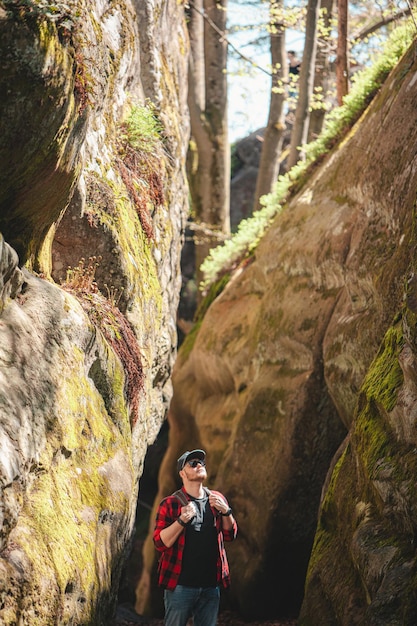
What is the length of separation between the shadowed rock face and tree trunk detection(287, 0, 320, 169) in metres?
3.35

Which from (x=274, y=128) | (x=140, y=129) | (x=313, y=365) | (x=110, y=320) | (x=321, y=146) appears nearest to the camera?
(x=110, y=320)

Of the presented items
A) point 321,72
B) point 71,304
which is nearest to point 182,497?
point 71,304

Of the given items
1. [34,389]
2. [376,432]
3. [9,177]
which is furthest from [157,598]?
[9,177]

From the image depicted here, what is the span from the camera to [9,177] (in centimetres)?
509

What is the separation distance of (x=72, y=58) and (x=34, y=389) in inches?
97.5

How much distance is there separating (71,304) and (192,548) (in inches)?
90.6

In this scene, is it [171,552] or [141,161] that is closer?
[171,552]

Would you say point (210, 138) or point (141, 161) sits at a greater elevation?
point (210, 138)

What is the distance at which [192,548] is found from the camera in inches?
230

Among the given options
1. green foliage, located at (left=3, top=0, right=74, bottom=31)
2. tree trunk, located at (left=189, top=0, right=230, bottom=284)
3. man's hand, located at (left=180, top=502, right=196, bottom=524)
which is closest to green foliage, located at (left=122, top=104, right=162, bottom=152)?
green foliage, located at (left=3, top=0, right=74, bottom=31)

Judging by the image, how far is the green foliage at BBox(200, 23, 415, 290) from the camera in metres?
10.7

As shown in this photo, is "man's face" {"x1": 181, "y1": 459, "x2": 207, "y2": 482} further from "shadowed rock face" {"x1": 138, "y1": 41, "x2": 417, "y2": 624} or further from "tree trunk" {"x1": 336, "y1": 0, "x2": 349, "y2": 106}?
"tree trunk" {"x1": 336, "y1": 0, "x2": 349, "y2": 106}

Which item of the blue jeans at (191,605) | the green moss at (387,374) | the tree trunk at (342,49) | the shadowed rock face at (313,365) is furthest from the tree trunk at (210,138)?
the blue jeans at (191,605)

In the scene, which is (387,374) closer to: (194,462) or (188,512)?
(194,462)
